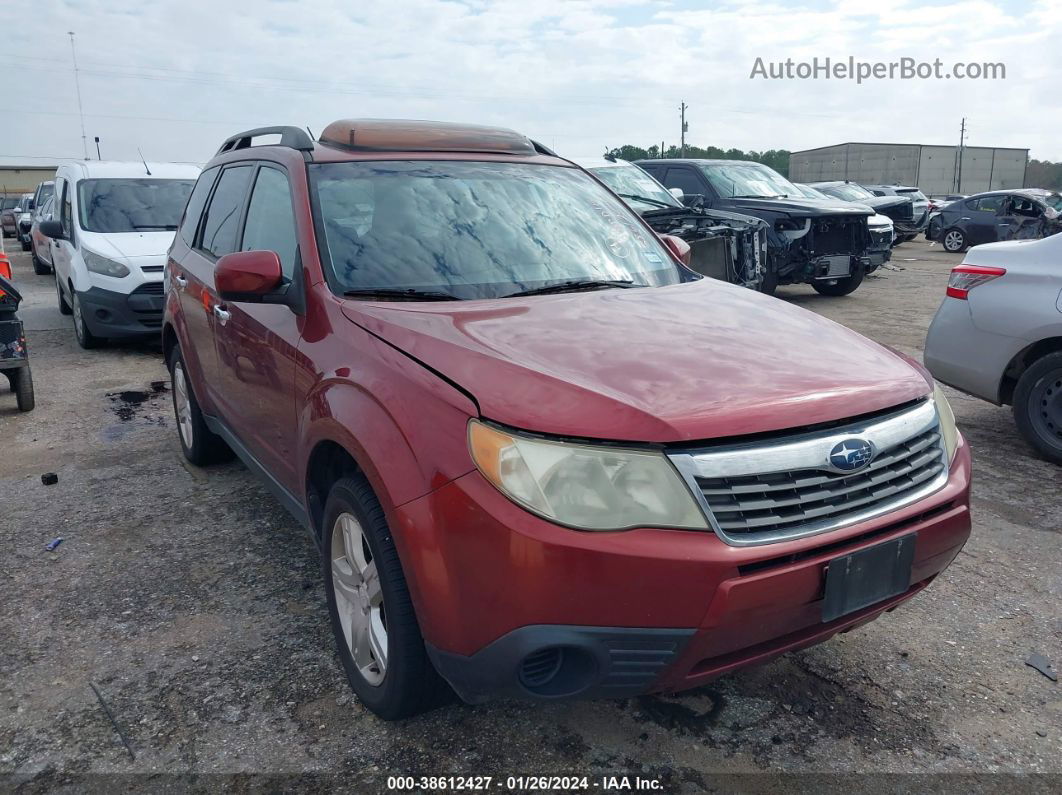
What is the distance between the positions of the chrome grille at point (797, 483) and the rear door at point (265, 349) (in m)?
1.52

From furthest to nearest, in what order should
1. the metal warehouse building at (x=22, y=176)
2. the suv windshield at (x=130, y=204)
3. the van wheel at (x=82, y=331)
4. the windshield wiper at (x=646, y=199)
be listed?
the metal warehouse building at (x=22, y=176), the windshield wiper at (x=646, y=199), the suv windshield at (x=130, y=204), the van wheel at (x=82, y=331)

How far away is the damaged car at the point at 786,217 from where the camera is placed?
33.6 ft

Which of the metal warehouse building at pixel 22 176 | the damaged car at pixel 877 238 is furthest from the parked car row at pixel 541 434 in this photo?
the metal warehouse building at pixel 22 176

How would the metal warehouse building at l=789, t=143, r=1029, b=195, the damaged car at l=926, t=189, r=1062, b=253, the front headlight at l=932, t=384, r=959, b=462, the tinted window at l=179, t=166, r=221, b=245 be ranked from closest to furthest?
the front headlight at l=932, t=384, r=959, b=462, the tinted window at l=179, t=166, r=221, b=245, the damaged car at l=926, t=189, r=1062, b=253, the metal warehouse building at l=789, t=143, r=1029, b=195

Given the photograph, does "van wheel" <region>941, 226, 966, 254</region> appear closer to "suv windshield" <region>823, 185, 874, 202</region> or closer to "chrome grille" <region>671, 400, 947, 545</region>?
"suv windshield" <region>823, 185, 874, 202</region>

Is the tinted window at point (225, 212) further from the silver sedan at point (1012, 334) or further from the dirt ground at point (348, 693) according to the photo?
the silver sedan at point (1012, 334)

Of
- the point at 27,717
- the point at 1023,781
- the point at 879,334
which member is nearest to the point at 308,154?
the point at 27,717

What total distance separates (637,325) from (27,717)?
221 centimetres

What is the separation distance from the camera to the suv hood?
1024 centimetres

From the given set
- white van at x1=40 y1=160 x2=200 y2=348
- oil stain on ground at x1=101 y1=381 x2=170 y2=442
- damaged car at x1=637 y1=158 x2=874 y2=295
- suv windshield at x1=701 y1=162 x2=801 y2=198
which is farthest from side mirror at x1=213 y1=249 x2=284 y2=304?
suv windshield at x1=701 y1=162 x2=801 y2=198

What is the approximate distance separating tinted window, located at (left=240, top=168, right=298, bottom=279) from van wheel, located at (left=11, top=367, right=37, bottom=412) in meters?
3.55

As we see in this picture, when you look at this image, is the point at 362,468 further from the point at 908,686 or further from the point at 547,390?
the point at 908,686

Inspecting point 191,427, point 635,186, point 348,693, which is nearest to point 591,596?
point 348,693

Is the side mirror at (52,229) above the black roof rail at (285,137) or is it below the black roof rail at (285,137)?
below
